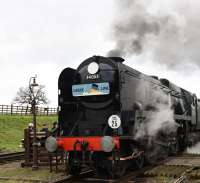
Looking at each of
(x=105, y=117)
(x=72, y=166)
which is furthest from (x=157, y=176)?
(x=72, y=166)

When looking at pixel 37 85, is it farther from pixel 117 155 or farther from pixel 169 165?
pixel 169 165

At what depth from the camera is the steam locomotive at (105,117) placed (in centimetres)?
1072

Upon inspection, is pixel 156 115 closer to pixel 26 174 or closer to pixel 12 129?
pixel 26 174

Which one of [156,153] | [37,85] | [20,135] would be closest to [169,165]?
[156,153]

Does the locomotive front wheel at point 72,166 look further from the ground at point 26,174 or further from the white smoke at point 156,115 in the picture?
the white smoke at point 156,115

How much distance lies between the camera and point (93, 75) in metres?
11.6

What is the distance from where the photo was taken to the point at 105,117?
37.2ft

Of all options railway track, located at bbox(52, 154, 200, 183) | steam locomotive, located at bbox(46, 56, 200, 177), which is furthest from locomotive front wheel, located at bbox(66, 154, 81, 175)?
railway track, located at bbox(52, 154, 200, 183)

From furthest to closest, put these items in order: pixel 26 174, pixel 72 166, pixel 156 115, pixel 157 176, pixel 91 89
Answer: pixel 156 115 < pixel 26 174 < pixel 91 89 < pixel 72 166 < pixel 157 176

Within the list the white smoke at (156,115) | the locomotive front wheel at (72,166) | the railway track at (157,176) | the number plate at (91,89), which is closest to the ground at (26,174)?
the locomotive front wheel at (72,166)

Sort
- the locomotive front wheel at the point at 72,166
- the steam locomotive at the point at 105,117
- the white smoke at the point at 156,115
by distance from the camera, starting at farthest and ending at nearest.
→ the white smoke at the point at 156,115
the locomotive front wheel at the point at 72,166
the steam locomotive at the point at 105,117

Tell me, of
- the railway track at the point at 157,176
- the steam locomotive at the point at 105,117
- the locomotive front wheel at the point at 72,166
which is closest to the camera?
the railway track at the point at 157,176

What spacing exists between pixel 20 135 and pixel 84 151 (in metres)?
22.7

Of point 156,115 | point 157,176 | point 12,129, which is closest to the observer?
point 157,176
